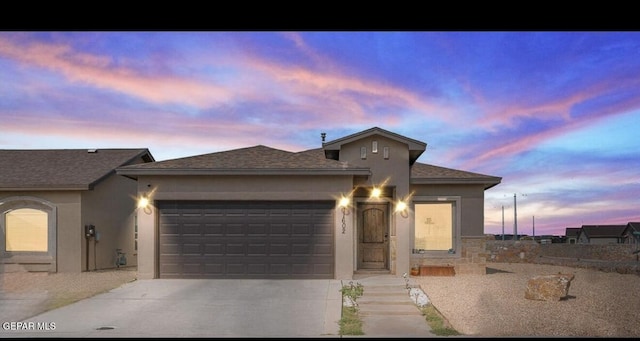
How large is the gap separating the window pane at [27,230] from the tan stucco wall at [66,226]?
45cm

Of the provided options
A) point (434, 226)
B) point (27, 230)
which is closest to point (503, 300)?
point (434, 226)

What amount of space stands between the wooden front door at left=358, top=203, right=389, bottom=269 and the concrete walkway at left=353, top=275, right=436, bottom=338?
2194 millimetres

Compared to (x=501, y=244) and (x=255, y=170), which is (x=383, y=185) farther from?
(x=501, y=244)

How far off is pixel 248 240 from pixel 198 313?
172 inches

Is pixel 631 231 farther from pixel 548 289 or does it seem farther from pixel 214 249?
pixel 214 249

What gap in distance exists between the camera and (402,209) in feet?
50.5

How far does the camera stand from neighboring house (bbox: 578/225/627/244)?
62562 millimetres

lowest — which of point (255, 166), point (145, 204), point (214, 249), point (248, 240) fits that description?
point (214, 249)

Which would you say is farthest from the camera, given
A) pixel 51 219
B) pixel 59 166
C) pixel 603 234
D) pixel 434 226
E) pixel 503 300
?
pixel 603 234

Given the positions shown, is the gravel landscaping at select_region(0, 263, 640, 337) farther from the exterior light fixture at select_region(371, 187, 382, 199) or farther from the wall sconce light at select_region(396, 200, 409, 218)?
the exterior light fixture at select_region(371, 187, 382, 199)

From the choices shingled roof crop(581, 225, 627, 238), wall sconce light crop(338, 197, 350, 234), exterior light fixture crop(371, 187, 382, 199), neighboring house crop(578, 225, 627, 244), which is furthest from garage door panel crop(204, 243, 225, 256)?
shingled roof crop(581, 225, 627, 238)

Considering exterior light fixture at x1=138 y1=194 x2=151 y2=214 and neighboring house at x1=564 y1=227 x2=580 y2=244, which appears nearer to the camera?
exterior light fixture at x1=138 y1=194 x2=151 y2=214

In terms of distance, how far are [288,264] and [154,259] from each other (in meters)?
3.24
